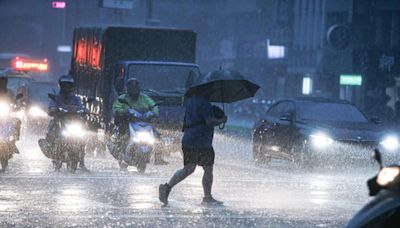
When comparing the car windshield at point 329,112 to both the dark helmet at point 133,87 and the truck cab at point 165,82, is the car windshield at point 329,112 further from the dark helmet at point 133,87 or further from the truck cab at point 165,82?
the dark helmet at point 133,87

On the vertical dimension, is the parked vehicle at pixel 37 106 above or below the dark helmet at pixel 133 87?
below

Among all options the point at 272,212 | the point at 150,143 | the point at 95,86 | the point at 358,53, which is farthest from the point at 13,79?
the point at 272,212

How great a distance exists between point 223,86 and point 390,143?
25.6 feet

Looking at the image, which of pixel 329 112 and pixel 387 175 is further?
pixel 329 112

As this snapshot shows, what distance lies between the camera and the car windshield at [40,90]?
120 feet

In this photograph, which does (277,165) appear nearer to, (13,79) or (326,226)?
(326,226)

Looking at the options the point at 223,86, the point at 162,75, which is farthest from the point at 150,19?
the point at 223,86

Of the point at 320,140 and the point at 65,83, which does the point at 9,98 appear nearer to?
the point at 65,83

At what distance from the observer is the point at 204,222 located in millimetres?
12812

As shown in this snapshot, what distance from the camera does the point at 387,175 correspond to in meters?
6.57

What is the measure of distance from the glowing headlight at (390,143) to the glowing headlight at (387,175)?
1621 cm

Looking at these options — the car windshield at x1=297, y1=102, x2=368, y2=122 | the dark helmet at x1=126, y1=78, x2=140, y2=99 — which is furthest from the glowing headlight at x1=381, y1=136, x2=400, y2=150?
the dark helmet at x1=126, y1=78, x2=140, y2=99

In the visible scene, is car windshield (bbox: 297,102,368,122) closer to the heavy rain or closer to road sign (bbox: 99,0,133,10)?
the heavy rain

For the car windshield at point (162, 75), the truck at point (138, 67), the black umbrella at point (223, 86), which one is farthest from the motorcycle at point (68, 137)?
the black umbrella at point (223, 86)
